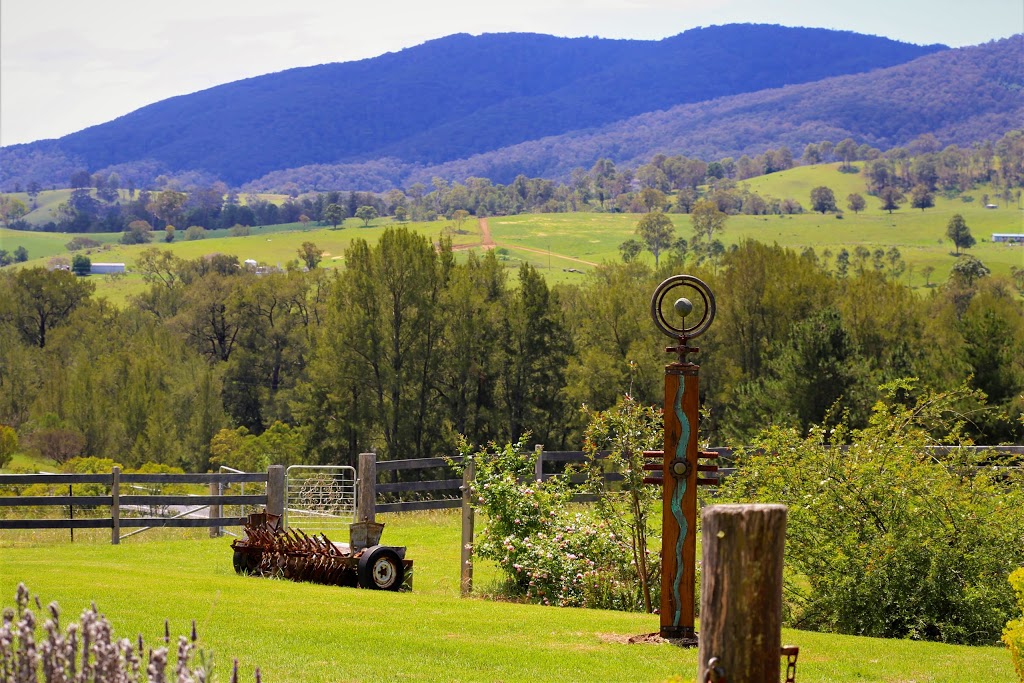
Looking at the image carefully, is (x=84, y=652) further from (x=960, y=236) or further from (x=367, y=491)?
(x=960, y=236)

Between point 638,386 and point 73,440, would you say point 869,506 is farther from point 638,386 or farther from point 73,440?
point 73,440

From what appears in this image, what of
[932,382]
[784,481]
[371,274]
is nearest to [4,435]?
[371,274]

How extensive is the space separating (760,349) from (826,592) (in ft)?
117

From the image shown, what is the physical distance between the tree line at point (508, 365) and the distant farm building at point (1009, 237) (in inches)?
3891

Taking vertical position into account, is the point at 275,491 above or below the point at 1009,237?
below

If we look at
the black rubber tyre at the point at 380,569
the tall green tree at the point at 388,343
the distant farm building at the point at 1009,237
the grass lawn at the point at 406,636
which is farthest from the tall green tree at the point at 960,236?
the grass lawn at the point at 406,636

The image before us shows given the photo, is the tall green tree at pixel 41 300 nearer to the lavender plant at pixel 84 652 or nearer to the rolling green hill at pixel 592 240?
the rolling green hill at pixel 592 240

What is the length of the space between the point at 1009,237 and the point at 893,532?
161 m

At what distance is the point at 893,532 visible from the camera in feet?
37.0

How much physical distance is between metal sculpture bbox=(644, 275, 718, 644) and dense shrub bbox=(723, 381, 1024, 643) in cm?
248

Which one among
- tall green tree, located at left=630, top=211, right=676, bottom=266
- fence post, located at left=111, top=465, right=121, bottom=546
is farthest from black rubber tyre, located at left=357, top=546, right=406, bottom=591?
tall green tree, located at left=630, top=211, right=676, bottom=266

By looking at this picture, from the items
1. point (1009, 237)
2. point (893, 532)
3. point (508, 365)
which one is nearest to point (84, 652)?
point (893, 532)

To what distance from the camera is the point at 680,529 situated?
9.41m

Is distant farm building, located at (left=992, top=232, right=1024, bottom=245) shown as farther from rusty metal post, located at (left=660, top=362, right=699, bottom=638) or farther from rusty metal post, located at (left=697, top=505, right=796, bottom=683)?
rusty metal post, located at (left=697, top=505, right=796, bottom=683)
